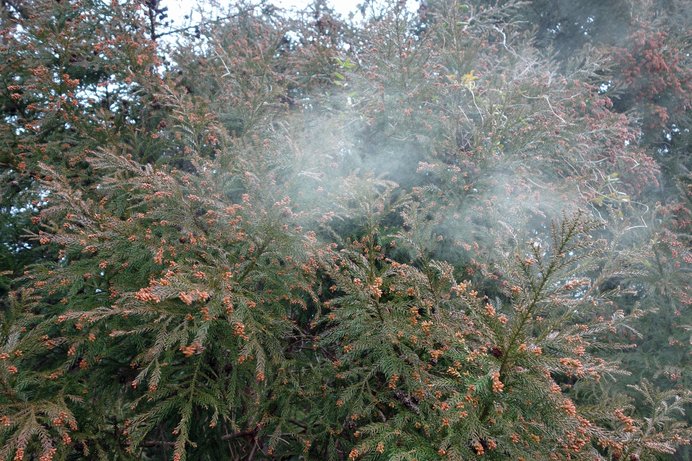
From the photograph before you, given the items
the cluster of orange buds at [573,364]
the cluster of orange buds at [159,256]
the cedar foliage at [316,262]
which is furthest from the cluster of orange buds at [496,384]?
the cluster of orange buds at [159,256]

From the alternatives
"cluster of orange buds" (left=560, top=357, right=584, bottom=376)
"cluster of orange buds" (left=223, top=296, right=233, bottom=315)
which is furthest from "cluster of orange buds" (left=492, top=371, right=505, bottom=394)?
"cluster of orange buds" (left=223, top=296, right=233, bottom=315)

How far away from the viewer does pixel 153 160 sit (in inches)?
164

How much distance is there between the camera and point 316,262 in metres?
3.06

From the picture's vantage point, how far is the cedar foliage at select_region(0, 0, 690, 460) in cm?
237

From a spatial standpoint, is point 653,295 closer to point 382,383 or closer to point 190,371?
point 382,383

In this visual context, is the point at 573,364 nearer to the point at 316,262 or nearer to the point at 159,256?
the point at 316,262

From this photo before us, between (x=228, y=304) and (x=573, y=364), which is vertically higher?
(x=228, y=304)

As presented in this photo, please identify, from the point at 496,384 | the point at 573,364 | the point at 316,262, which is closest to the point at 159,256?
the point at 316,262

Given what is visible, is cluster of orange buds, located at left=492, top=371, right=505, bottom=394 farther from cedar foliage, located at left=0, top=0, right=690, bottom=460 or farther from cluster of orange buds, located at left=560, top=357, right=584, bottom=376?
cluster of orange buds, located at left=560, top=357, right=584, bottom=376

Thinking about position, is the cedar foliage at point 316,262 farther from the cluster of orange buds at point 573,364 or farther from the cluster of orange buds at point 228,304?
the cluster of orange buds at point 573,364

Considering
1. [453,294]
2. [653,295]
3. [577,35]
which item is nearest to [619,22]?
[577,35]

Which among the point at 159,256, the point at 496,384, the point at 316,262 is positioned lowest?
the point at 496,384

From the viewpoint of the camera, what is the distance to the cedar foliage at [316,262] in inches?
93.2

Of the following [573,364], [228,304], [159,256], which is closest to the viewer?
[573,364]
